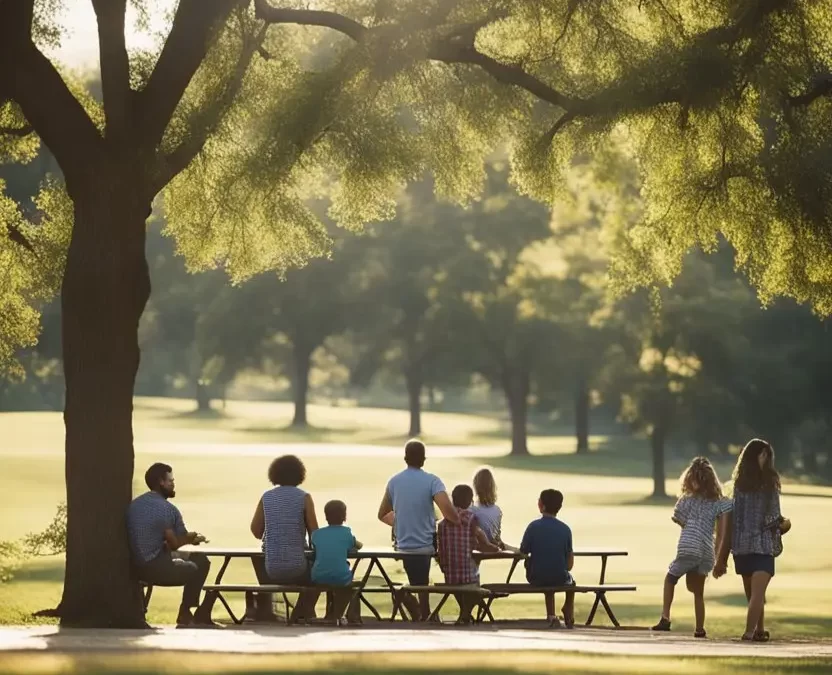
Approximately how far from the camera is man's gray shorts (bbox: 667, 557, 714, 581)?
1634cm

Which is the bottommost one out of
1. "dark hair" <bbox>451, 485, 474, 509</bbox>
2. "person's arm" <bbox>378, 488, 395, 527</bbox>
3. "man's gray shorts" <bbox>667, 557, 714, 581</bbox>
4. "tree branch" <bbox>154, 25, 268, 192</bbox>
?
"man's gray shorts" <bbox>667, 557, 714, 581</bbox>

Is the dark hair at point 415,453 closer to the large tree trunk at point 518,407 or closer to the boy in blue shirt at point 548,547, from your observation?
the boy in blue shirt at point 548,547

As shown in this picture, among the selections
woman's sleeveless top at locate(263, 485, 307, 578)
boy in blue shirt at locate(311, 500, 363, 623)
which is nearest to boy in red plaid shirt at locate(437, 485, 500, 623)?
boy in blue shirt at locate(311, 500, 363, 623)

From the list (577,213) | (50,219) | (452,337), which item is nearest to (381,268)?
(452,337)

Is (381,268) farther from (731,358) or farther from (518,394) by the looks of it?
(731,358)

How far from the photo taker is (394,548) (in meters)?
16.5

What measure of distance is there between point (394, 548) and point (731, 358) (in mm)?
36524

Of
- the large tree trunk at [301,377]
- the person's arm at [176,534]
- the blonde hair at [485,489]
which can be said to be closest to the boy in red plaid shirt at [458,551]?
the blonde hair at [485,489]

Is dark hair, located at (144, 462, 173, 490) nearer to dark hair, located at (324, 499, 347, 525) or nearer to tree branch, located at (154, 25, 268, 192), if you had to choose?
dark hair, located at (324, 499, 347, 525)

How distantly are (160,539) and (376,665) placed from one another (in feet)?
14.4

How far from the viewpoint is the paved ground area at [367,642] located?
42.2ft

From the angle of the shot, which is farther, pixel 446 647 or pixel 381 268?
pixel 381 268

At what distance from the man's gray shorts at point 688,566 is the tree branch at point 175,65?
6.32 metres

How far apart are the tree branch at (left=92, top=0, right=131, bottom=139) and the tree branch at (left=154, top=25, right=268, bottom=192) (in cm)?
60
